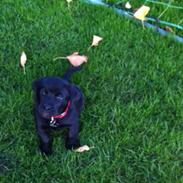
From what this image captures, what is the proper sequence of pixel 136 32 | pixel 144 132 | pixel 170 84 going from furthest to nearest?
pixel 136 32 → pixel 170 84 → pixel 144 132

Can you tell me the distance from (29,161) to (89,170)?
34 cm

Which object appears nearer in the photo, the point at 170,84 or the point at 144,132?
the point at 144,132

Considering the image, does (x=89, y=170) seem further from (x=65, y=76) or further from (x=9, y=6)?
(x=9, y=6)

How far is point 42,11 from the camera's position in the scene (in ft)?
13.0

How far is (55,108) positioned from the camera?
265 centimetres

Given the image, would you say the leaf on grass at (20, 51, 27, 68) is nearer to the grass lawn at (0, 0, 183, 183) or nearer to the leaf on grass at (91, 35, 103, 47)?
the grass lawn at (0, 0, 183, 183)

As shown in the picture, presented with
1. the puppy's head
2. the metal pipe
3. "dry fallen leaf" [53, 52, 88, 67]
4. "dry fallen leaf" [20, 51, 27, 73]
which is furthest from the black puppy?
the metal pipe

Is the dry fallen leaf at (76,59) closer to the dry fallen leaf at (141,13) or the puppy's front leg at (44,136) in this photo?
the dry fallen leaf at (141,13)

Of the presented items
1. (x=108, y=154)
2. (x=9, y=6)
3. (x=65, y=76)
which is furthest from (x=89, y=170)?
(x=9, y=6)

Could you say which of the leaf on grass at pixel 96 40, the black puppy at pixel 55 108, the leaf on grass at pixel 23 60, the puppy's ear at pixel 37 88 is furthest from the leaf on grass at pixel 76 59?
the puppy's ear at pixel 37 88

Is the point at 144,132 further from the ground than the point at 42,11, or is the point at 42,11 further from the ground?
the point at 42,11

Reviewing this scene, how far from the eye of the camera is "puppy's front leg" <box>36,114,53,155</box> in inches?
112

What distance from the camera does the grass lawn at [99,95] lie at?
294cm

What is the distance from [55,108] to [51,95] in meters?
0.07
